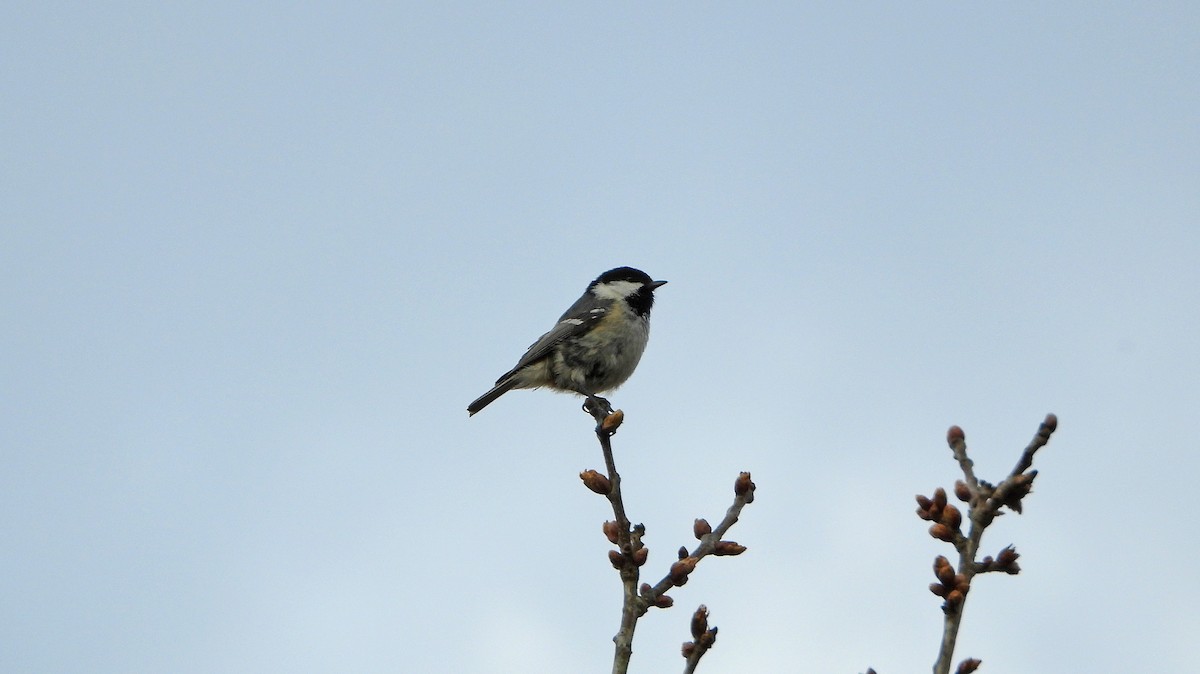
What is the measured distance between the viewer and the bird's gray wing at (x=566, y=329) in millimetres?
7562

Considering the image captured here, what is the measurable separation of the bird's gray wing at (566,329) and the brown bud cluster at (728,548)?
4364 millimetres

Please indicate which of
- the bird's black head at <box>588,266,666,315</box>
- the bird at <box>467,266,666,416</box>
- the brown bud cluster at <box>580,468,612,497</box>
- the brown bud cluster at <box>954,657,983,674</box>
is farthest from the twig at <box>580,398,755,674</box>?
the bird's black head at <box>588,266,666,315</box>

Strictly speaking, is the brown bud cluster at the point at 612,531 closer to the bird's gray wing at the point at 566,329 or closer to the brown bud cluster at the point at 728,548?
the brown bud cluster at the point at 728,548

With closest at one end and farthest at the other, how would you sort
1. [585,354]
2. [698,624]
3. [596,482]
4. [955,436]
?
1. [955,436]
2. [698,624]
3. [596,482]
4. [585,354]

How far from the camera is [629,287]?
27.4 ft

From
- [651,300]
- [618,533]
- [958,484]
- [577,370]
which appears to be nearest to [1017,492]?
[958,484]

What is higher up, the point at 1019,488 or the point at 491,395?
the point at 491,395

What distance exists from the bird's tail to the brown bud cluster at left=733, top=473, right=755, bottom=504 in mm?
4422

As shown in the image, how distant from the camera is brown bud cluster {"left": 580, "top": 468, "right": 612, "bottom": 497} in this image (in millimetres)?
3258

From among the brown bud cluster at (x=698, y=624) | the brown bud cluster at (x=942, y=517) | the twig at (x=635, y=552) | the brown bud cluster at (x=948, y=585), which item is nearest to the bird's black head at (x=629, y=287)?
the twig at (x=635, y=552)

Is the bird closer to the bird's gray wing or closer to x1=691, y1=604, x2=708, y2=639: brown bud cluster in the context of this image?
the bird's gray wing

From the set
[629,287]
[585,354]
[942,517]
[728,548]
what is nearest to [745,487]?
[728,548]

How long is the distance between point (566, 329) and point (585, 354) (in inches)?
10.4

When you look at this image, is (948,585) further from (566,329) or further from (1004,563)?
(566,329)
